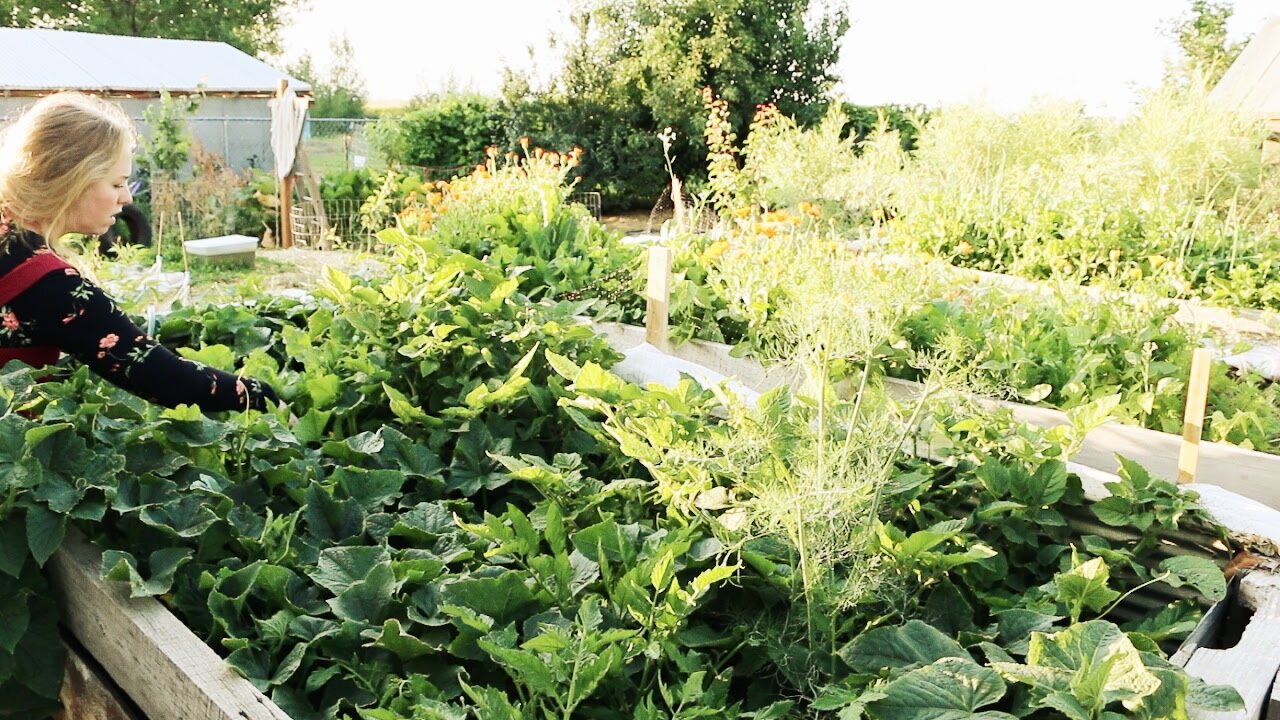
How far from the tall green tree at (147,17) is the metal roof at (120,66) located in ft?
42.0

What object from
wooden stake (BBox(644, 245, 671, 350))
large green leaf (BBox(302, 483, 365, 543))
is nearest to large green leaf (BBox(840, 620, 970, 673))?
large green leaf (BBox(302, 483, 365, 543))

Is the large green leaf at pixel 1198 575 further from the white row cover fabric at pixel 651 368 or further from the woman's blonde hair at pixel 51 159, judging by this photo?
the woman's blonde hair at pixel 51 159

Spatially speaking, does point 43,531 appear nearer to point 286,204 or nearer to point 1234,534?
point 1234,534

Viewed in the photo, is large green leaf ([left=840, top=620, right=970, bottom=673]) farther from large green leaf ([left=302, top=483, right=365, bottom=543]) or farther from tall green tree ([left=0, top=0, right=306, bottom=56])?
tall green tree ([left=0, top=0, right=306, bottom=56])

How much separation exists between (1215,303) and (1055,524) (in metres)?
4.63

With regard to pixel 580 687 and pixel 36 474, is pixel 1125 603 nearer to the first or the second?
pixel 580 687

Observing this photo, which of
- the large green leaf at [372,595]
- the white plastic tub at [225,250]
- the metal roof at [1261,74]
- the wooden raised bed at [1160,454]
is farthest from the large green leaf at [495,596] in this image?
the metal roof at [1261,74]

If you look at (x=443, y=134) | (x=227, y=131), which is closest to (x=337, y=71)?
(x=443, y=134)

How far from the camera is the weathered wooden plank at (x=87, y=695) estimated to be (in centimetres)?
158

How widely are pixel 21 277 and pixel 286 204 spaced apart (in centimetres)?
1012

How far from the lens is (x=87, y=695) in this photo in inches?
65.0

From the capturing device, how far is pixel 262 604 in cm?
165

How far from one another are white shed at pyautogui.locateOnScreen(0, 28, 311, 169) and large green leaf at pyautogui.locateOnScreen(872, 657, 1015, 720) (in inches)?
515

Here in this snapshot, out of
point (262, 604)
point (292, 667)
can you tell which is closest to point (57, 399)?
point (262, 604)
